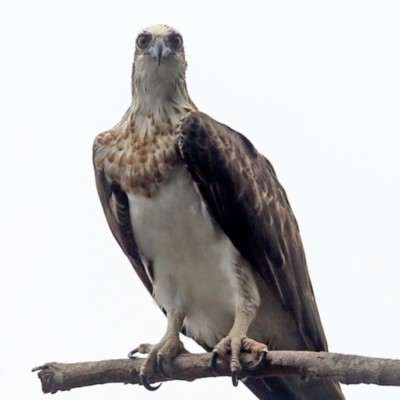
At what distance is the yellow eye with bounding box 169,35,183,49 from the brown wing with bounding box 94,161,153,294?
3.80ft

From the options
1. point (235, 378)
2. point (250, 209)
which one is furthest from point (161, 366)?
point (250, 209)

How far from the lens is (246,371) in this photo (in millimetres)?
7238

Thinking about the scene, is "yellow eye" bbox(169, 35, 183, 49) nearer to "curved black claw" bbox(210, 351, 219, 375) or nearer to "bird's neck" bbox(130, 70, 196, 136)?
"bird's neck" bbox(130, 70, 196, 136)

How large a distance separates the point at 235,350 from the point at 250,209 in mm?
1161

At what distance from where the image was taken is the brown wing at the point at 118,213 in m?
8.05

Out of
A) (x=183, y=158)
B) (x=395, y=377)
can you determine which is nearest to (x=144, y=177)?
(x=183, y=158)

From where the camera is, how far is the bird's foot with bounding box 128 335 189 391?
7711mm

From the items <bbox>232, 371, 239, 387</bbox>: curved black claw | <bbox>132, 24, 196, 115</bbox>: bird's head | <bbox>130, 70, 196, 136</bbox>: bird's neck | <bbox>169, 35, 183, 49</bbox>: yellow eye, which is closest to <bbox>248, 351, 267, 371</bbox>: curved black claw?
<bbox>232, 371, 239, 387</bbox>: curved black claw

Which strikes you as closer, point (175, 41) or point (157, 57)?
point (157, 57)

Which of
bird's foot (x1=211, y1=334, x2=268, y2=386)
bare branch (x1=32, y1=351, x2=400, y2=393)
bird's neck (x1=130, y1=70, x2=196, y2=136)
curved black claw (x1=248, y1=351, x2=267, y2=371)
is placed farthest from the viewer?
bird's neck (x1=130, y1=70, x2=196, y2=136)

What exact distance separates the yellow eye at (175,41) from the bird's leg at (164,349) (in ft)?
7.03

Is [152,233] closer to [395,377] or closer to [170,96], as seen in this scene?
[170,96]

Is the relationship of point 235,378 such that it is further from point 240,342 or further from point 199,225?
point 199,225

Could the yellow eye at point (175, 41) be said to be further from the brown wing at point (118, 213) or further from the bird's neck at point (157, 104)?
the brown wing at point (118, 213)
